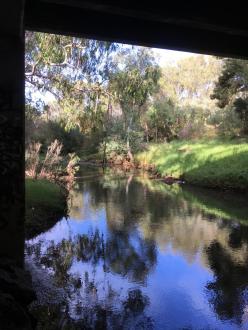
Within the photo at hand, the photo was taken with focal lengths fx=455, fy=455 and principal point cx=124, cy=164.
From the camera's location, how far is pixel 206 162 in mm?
28891

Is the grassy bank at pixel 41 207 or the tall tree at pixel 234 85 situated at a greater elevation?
the tall tree at pixel 234 85

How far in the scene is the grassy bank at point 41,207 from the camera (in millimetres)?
13318

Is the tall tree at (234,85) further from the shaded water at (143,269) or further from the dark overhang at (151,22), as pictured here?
the dark overhang at (151,22)

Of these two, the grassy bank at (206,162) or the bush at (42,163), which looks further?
the grassy bank at (206,162)

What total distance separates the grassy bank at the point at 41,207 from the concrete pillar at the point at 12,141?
503 centimetres

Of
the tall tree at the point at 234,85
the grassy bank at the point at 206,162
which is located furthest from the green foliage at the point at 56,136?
the tall tree at the point at 234,85

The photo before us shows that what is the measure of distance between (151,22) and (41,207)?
8345 mm

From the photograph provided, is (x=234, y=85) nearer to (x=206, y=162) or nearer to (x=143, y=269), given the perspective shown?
(x=206, y=162)

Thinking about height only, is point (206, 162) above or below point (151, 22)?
below

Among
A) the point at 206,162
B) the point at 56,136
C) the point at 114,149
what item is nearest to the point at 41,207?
the point at 206,162

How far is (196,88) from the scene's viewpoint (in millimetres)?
66438

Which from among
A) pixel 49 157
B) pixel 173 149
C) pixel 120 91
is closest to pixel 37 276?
pixel 120 91

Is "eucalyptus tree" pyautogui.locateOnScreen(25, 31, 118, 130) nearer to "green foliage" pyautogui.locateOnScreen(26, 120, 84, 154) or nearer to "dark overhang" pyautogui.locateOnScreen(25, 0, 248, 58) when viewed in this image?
"dark overhang" pyautogui.locateOnScreen(25, 0, 248, 58)

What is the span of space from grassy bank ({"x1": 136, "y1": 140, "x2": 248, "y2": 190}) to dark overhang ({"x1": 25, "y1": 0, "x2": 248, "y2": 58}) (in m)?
14.2
